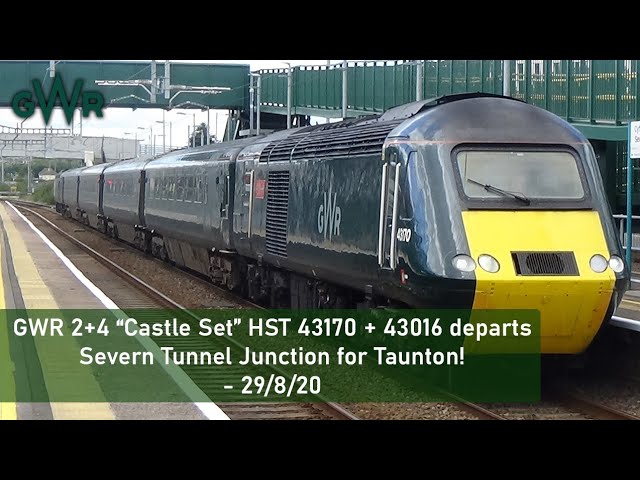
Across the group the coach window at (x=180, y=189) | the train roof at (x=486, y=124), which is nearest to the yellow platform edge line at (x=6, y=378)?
the train roof at (x=486, y=124)

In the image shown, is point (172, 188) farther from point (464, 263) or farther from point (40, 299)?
point (464, 263)

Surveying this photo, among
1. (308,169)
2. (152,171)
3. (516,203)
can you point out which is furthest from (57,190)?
(516,203)

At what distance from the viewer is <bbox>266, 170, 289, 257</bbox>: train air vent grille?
1545cm

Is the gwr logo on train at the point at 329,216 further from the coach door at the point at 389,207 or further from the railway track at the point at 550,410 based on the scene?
the railway track at the point at 550,410

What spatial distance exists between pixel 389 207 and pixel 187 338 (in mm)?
5185

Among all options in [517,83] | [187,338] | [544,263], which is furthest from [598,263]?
[517,83]

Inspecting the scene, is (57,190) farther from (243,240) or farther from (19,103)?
(19,103)

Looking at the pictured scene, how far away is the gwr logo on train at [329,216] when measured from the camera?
42.7 ft

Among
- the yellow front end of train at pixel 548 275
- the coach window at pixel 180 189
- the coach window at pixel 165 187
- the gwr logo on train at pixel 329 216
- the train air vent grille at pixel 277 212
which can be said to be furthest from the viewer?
the coach window at pixel 165 187

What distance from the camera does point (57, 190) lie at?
66500 millimetres

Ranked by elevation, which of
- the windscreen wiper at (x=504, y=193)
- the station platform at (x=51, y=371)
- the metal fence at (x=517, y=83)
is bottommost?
the station platform at (x=51, y=371)

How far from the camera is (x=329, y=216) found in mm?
13336

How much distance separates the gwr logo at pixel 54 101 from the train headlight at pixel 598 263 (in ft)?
17.7

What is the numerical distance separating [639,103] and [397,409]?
55.6 feet
